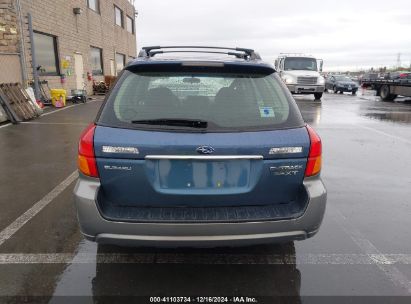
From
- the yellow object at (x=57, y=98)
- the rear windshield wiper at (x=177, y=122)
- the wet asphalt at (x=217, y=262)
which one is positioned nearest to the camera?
the rear windshield wiper at (x=177, y=122)

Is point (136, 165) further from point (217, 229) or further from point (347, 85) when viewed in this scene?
point (347, 85)

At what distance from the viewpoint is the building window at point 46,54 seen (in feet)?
51.8

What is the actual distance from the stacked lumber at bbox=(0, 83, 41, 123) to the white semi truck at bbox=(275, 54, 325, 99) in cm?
1425

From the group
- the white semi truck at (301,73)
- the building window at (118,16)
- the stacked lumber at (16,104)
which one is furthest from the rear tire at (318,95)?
the stacked lumber at (16,104)

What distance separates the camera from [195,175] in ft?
8.82

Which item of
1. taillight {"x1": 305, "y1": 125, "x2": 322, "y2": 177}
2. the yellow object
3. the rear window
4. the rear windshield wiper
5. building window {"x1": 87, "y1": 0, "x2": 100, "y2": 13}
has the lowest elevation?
the yellow object

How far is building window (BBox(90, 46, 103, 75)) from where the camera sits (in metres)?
23.3

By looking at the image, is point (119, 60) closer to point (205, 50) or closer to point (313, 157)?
point (205, 50)

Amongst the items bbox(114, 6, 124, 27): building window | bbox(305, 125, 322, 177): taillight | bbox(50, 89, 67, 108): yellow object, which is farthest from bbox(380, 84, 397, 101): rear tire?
bbox(305, 125, 322, 177): taillight

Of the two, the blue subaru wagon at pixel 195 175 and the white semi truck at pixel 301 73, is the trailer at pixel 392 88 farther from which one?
the blue subaru wagon at pixel 195 175

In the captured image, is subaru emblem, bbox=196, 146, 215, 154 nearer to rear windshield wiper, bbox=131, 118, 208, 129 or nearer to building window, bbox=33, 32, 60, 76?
rear windshield wiper, bbox=131, 118, 208, 129

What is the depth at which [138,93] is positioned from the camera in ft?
9.72

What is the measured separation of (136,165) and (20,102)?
428 inches

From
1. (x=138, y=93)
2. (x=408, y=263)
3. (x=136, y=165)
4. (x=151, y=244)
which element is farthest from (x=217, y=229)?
(x=408, y=263)
